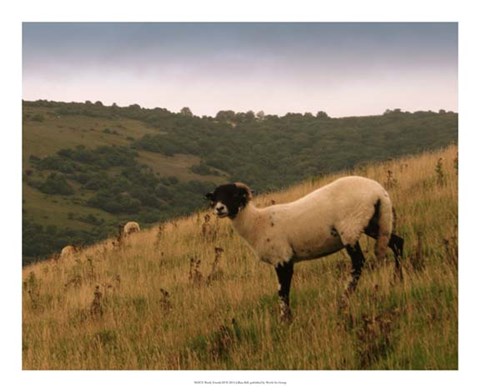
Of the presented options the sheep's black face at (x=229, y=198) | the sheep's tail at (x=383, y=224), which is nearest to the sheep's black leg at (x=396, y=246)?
the sheep's tail at (x=383, y=224)

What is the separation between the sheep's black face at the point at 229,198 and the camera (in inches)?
303

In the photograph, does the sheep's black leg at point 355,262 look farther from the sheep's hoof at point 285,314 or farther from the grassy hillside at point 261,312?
the sheep's hoof at point 285,314

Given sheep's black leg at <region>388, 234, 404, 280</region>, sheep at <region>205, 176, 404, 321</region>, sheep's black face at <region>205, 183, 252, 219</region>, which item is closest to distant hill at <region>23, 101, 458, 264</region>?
sheep's black face at <region>205, 183, 252, 219</region>

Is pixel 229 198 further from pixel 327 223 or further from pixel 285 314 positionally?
pixel 285 314

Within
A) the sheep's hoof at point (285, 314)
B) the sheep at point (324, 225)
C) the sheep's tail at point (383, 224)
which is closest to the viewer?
the sheep's hoof at point (285, 314)

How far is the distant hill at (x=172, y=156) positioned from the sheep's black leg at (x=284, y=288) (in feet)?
9.34

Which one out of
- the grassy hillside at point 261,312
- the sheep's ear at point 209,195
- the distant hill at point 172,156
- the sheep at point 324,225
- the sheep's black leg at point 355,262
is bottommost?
the grassy hillside at point 261,312

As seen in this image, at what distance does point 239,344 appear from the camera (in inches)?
285

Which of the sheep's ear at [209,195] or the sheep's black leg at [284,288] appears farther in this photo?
the sheep's ear at [209,195]

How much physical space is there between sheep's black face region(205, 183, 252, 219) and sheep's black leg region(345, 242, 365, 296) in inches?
64.8

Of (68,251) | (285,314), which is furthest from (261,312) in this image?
(68,251)

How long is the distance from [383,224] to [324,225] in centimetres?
81

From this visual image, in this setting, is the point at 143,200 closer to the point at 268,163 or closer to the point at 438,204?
the point at 268,163
